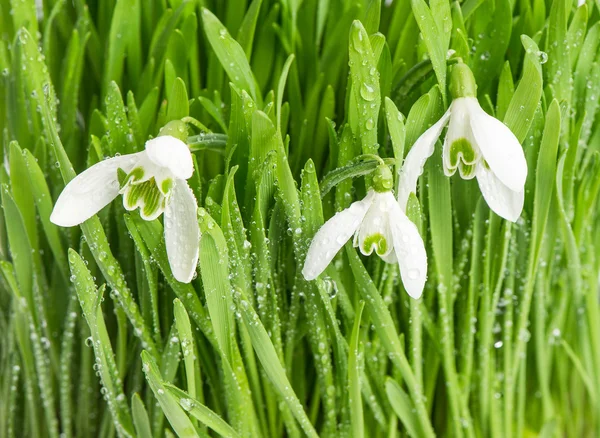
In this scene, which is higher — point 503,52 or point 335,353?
point 503,52

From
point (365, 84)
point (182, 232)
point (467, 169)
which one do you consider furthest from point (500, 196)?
point (182, 232)

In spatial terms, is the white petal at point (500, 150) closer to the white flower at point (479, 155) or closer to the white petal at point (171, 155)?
the white flower at point (479, 155)

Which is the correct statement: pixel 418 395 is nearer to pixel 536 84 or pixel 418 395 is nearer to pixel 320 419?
pixel 320 419

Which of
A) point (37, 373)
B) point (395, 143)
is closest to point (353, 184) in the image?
point (395, 143)

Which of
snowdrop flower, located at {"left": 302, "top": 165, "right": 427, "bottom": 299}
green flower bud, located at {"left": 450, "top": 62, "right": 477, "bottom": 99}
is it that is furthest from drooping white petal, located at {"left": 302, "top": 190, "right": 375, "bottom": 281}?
green flower bud, located at {"left": 450, "top": 62, "right": 477, "bottom": 99}

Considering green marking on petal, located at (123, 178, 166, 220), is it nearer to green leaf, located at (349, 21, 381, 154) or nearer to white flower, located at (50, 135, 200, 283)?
white flower, located at (50, 135, 200, 283)

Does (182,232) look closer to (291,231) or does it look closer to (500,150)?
(291,231)
